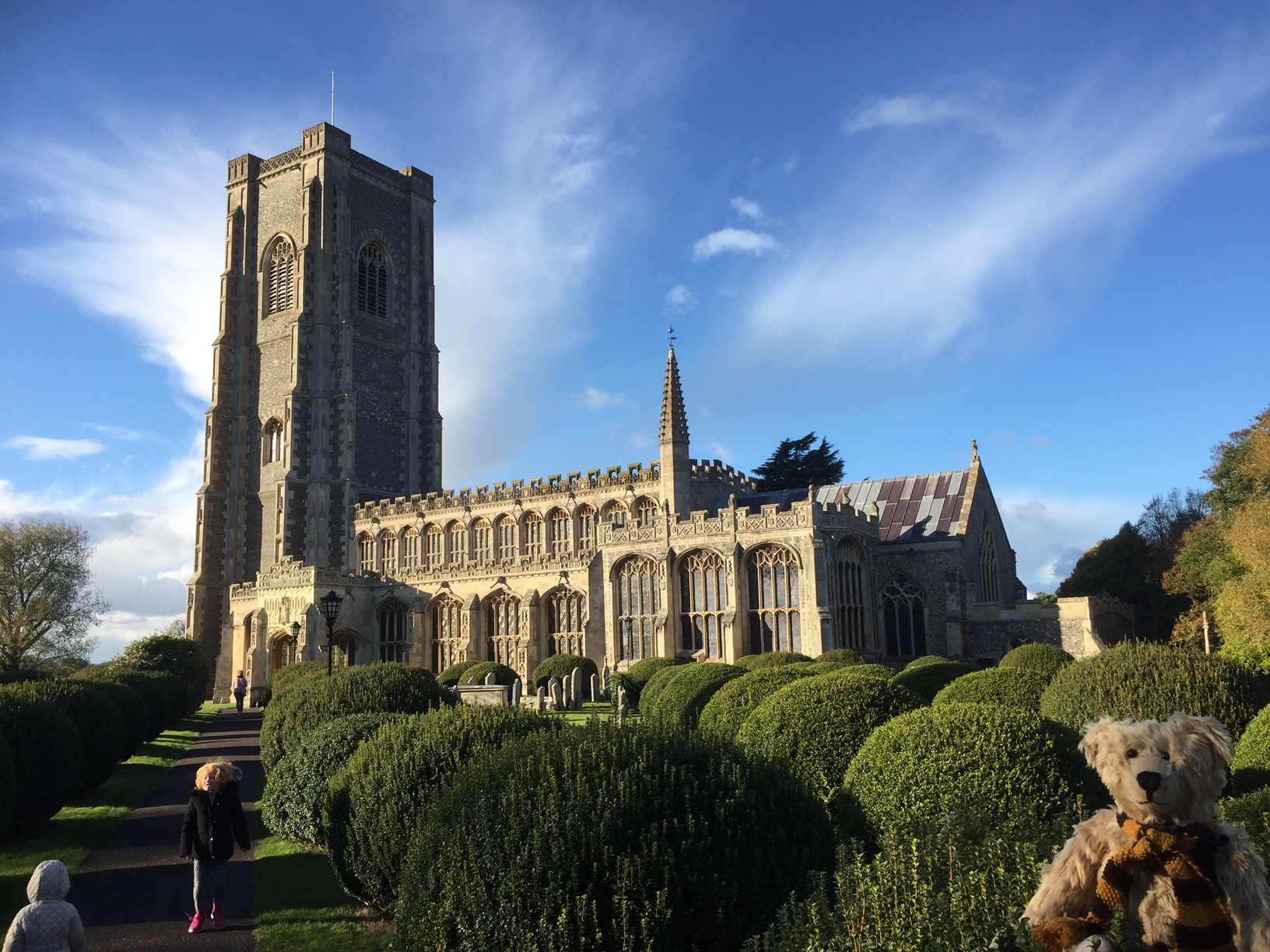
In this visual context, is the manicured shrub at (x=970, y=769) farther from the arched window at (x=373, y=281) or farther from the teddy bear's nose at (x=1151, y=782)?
the arched window at (x=373, y=281)

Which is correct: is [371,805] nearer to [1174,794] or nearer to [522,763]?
[522,763]

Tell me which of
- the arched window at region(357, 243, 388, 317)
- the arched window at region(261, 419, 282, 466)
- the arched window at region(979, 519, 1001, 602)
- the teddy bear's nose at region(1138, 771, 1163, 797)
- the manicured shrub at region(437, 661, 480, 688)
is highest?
the arched window at region(357, 243, 388, 317)

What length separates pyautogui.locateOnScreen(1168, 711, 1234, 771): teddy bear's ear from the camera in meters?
3.59

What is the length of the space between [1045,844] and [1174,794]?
56.7 inches

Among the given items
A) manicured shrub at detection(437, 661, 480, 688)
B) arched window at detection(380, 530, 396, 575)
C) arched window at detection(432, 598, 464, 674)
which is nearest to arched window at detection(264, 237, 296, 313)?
arched window at detection(380, 530, 396, 575)

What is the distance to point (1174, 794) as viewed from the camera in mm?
3521

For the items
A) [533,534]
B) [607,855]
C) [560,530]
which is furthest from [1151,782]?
[533,534]

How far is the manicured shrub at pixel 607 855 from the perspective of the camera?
18.2ft

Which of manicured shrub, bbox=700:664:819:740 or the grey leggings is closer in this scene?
the grey leggings

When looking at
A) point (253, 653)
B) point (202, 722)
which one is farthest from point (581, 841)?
point (253, 653)

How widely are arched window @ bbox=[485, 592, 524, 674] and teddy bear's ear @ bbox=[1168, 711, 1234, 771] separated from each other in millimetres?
37314

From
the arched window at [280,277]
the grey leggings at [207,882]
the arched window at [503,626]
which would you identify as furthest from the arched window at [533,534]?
the grey leggings at [207,882]

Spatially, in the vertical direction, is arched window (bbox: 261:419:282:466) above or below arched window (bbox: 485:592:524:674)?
above

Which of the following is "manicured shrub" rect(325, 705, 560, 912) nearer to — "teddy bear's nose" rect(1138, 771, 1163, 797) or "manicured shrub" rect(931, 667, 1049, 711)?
"teddy bear's nose" rect(1138, 771, 1163, 797)
